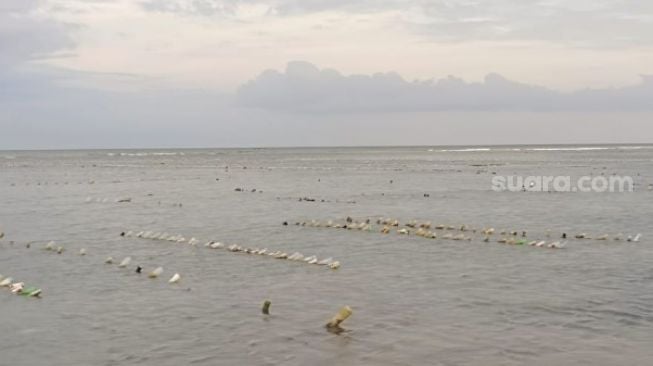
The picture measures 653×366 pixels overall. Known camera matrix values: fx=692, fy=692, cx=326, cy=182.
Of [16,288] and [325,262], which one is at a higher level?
[16,288]

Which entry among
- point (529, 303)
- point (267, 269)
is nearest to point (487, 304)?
point (529, 303)

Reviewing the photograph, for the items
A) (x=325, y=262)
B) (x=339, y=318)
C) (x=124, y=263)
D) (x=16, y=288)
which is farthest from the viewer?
(x=325, y=262)

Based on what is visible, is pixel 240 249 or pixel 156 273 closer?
pixel 156 273

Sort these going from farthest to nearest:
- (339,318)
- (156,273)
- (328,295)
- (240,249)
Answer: (240,249), (156,273), (328,295), (339,318)

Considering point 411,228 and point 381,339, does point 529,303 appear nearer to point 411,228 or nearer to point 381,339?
point 381,339

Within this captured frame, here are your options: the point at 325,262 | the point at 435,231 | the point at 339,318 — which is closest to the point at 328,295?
the point at 339,318

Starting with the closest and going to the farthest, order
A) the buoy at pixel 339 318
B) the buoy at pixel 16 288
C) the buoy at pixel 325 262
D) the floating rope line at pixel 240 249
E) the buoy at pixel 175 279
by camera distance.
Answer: the buoy at pixel 339 318 < the buoy at pixel 16 288 < the buoy at pixel 175 279 < the buoy at pixel 325 262 < the floating rope line at pixel 240 249

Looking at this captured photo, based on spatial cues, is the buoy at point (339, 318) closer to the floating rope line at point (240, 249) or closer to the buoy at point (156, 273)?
the floating rope line at point (240, 249)

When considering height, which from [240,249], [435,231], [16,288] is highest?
[16,288]

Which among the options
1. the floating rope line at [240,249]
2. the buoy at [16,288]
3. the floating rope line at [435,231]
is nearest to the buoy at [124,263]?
the buoy at [16,288]

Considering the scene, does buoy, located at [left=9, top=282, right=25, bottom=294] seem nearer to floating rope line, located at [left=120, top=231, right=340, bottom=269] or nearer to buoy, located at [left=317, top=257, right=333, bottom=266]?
floating rope line, located at [left=120, top=231, right=340, bottom=269]

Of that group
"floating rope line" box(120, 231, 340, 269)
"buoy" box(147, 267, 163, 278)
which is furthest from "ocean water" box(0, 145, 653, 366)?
"floating rope line" box(120, 231, 340, 269)

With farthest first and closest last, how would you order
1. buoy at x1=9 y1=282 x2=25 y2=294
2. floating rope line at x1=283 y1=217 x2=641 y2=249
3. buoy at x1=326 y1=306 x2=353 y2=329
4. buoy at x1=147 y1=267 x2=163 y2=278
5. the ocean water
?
floating rope line at x1=283 y1=217 x2=641 y2=249 → buoy at x1=147 y1=267 x2=163 y2=278 → buoy at x1=9 y1=282 x2=25 y2=294 → buoy at x1=326 y1=306 x2=353 y2=329 → the ocean water

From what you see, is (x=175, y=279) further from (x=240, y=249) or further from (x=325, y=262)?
(x=240, y=249)
